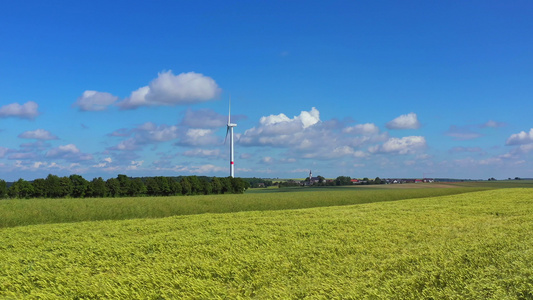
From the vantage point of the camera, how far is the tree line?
35.1 metres

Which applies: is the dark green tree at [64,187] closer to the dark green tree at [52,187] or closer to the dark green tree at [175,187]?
the dark green tree at [52,187]

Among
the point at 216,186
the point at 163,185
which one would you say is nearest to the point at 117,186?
the point at 163,185

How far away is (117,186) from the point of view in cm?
4091

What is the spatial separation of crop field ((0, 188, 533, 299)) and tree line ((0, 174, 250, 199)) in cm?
3253

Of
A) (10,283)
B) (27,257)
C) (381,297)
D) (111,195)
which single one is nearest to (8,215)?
(27,257)

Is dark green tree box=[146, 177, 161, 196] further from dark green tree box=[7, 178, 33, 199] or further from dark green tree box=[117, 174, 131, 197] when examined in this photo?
dark green tree box=[7, 178, 33, 199]

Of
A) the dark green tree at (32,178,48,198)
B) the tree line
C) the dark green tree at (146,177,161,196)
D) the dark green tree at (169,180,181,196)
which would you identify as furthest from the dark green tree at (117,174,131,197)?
the dark green tree at (32,178,48,198)

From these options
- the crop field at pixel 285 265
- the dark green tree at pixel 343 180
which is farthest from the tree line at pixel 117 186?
the dark green tree at pixel 343 180

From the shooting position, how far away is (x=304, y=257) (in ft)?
17.2

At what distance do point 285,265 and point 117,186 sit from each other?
4027cm

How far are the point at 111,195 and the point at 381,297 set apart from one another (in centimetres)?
4228

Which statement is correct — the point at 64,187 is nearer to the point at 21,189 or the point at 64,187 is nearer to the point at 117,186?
the point at 21,189

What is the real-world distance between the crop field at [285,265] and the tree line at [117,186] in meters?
32.5

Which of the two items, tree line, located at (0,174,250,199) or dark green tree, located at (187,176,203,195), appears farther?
dark green tree, located at (187,176,203,195)
